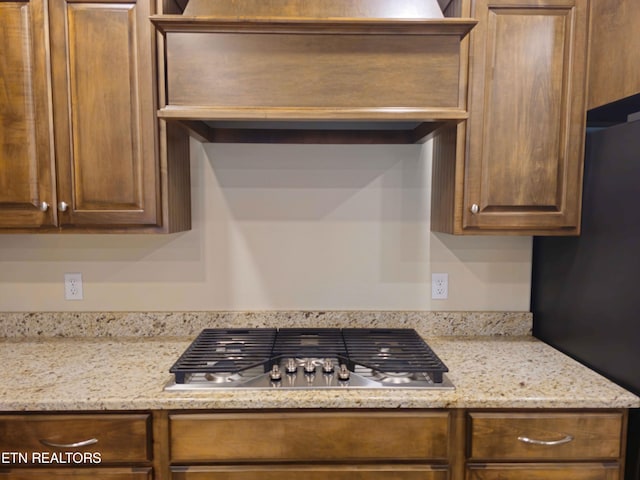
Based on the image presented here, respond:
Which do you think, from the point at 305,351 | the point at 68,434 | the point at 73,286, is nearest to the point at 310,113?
the point at 305,351

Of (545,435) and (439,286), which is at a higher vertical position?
(439,286)

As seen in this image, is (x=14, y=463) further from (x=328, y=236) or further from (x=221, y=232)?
(x=328, y=236)

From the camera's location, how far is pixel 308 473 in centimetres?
128

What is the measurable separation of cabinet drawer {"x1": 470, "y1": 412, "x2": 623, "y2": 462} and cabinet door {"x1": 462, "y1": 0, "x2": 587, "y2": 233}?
2.17ft

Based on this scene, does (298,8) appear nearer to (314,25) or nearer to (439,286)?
(314,25)

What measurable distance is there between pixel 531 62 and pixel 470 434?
130 cm

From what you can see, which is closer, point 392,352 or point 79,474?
point 79,474

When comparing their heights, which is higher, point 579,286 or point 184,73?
point 184,73

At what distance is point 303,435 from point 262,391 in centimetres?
19

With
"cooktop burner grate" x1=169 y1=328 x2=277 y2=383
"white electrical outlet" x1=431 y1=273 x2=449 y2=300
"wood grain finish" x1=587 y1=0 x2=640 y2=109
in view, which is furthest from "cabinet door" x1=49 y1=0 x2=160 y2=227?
"wood grain finish" x1=587 y1=0 x2=640 y2=109

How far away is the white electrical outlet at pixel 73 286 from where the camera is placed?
1.85 metres

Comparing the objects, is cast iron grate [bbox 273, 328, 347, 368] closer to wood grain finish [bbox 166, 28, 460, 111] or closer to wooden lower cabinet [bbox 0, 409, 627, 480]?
wooden lower cabinet [bbox 0, 409, 627, 480]

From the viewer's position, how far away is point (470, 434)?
128 cm

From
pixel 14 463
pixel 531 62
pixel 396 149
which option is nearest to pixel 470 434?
pixel 396 149
